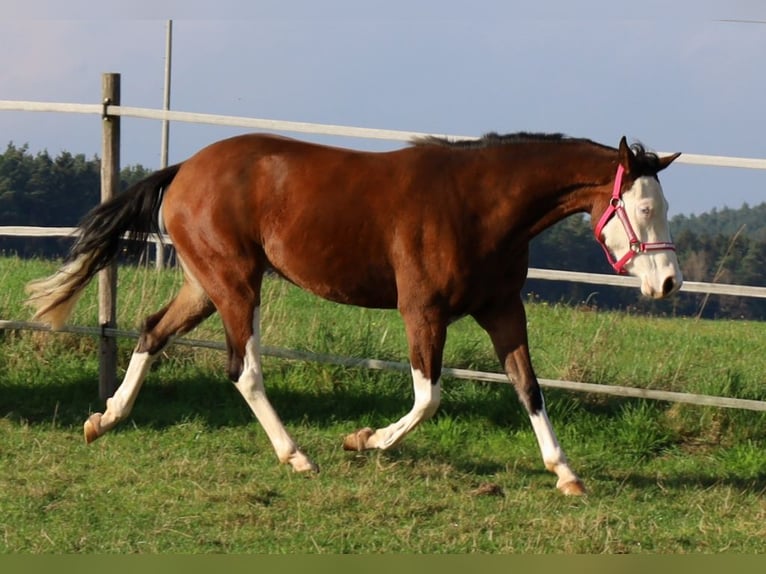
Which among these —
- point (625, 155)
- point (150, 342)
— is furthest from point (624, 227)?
point (150, 342)

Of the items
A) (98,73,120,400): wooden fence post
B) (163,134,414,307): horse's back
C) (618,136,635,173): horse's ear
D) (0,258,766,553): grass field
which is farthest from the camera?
(98,73,120,400): wooden fence post

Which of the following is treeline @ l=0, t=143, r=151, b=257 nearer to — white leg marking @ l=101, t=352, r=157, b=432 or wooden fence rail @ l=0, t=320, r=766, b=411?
wooden fence rail @ l=0, t=320, r=766, b=411

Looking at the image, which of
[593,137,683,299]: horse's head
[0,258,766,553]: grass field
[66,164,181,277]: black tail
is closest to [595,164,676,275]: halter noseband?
[593,137,683,299]: horse's head

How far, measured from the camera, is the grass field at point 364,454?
515cm

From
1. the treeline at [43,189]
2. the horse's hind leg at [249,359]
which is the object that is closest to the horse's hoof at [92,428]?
the horse's hind leg at [249,359]

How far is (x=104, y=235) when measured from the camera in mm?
6891

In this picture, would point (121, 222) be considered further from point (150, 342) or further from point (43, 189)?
point (43, 189)

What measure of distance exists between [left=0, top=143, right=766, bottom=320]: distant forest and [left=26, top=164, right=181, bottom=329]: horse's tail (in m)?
0.46

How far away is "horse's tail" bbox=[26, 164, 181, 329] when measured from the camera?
683cm

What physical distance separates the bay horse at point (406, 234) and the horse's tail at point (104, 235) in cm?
18

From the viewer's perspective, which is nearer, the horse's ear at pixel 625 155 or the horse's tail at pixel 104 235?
the horse's ear at pixel 625 155

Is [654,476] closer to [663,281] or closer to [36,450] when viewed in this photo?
[663,281]

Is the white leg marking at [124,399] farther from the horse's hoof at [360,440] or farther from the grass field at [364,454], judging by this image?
the horse's hoof at [360,440]

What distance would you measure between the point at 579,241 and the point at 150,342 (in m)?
4.76
